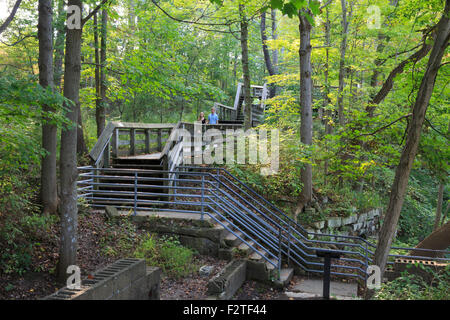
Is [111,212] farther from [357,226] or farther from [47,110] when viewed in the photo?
[357,226]

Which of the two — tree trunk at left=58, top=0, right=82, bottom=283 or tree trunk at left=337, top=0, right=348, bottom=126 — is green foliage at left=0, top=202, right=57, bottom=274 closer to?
tree trunk at left=58, top=0, right=82, bottom=283

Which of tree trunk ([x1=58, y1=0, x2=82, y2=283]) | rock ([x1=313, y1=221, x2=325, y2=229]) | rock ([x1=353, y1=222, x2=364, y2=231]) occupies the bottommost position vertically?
rock ([x1=353, y1=222, x2=364, y2=231])

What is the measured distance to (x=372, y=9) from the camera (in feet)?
39.9

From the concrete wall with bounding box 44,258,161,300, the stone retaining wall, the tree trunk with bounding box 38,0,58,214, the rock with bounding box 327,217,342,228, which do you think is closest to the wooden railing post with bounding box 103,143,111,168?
the tree trunk with bounding box 38,0,58,214

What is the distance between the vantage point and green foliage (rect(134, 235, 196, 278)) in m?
7.10

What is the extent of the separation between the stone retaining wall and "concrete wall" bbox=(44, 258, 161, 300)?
6.51 m

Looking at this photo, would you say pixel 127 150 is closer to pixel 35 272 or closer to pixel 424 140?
pixel 35 272

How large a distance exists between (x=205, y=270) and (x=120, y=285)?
288cm

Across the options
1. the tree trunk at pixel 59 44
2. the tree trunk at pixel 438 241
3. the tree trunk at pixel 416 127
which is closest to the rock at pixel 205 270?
the tree trunk at pixel 416 127

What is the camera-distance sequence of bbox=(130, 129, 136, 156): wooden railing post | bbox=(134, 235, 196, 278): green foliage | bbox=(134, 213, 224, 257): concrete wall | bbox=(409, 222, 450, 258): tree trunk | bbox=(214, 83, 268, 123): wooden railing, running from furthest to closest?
bbox=(214, 83, 268, 123): wooden railing
bbox=(130, 129, 136, 156): wooden railing post
bbox=(409, 222, 450, 258): tree trunk
bbox=(134, 213, 224, 257): concrete wall
bbox=(134, 235, 196, 278): green foliage

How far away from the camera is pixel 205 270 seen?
7.20m

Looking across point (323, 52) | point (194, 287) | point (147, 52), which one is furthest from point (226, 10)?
point (194, 287)

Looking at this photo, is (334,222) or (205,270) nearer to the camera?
(205,270)

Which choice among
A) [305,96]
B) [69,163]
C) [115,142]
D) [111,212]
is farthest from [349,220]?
[69,163]
